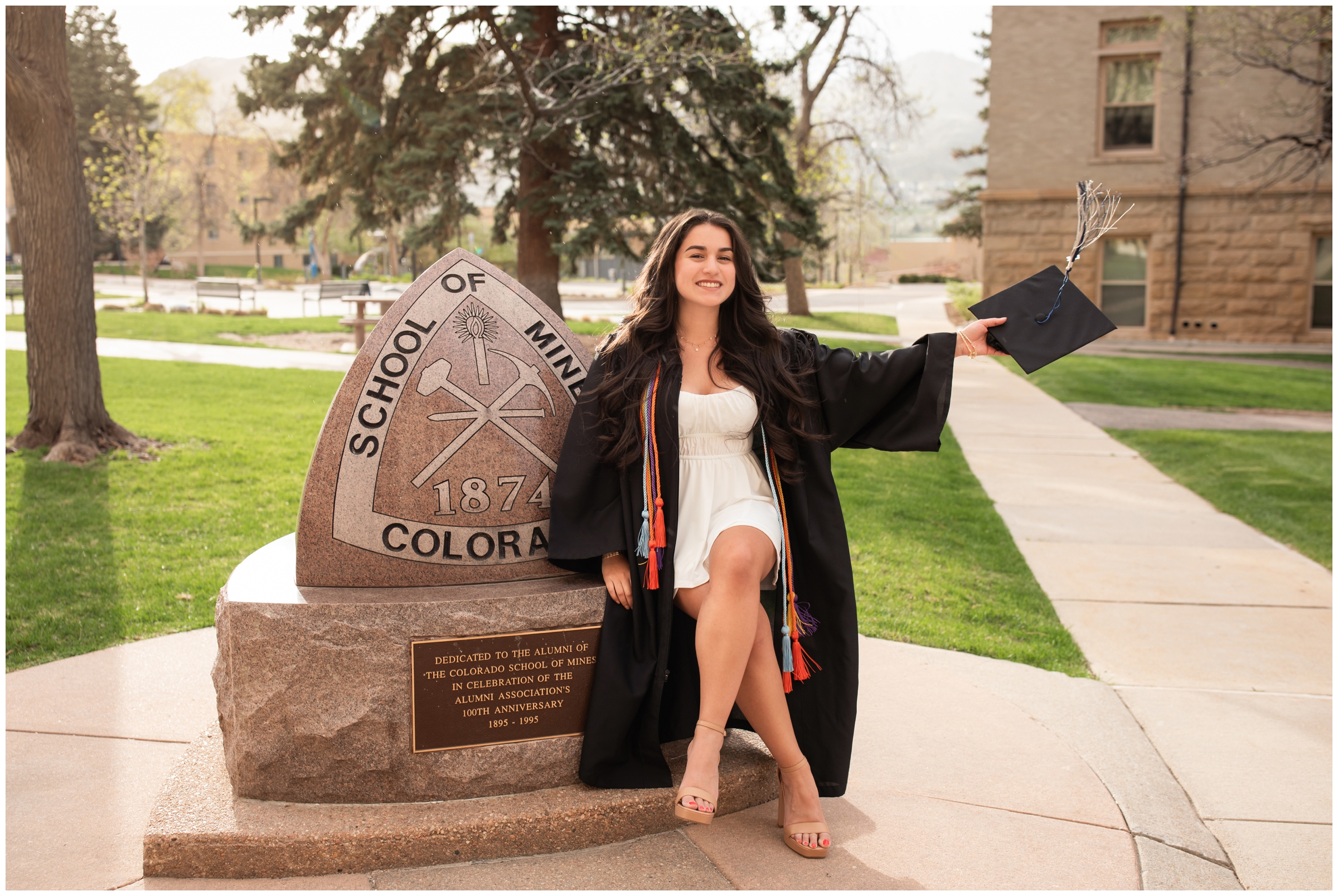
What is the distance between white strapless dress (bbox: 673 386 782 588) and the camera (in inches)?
125

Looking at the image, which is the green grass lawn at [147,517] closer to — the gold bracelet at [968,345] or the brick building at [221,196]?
the gold bracelet at [968,345]

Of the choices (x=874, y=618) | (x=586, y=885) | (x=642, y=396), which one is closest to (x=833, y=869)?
(x=586, y=885)

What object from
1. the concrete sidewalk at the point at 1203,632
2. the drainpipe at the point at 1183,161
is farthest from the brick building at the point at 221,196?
the concrete sidewalk at the point at 1203,632

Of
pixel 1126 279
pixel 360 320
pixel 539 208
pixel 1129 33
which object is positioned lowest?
pixel 360 320

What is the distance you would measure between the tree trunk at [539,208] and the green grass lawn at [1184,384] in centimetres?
654

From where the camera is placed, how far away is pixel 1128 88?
20.1 m

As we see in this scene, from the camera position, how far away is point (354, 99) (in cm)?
1367

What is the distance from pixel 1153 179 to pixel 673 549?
1997cm

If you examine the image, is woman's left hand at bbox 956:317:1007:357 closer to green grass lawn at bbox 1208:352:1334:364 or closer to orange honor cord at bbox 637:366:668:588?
orange honor cord at bbox 637:366:668:588

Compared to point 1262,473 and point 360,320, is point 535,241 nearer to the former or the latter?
point 360,320

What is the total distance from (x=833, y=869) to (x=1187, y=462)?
7821mm

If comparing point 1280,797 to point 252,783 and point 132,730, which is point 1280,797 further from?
point 132,730

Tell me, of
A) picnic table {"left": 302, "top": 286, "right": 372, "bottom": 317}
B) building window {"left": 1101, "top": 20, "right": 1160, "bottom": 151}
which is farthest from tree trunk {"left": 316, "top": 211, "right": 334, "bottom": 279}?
building window {"left": 1101, "top": 20, "right": 1160, "bottom": 151}

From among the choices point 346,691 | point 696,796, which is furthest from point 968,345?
point 346,691
